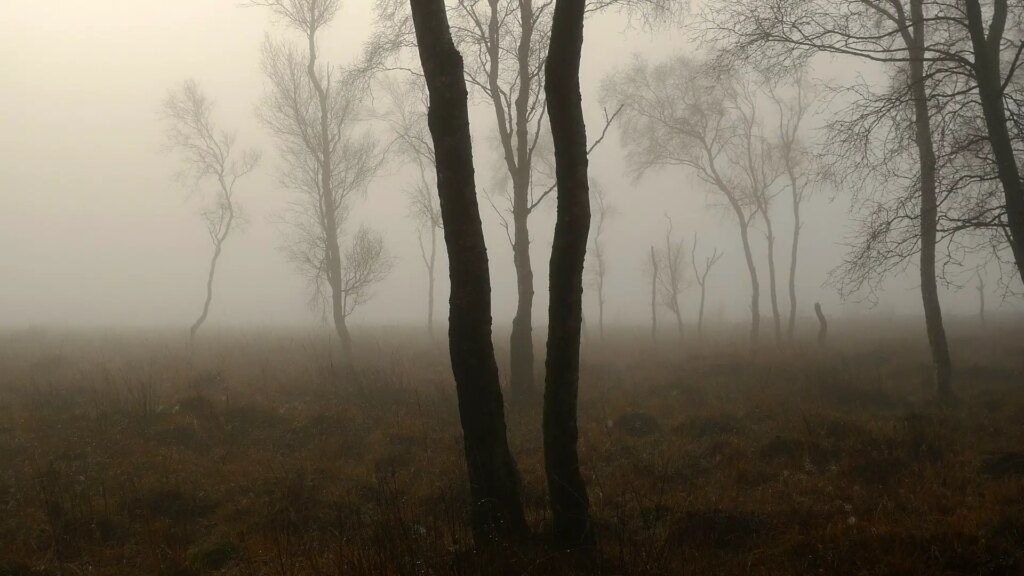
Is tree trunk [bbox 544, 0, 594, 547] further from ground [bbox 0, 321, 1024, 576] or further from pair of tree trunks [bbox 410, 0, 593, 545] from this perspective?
ground [bbox 0, 321, 1024, 576]

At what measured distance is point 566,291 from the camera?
393 cm

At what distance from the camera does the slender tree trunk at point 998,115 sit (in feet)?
23.9

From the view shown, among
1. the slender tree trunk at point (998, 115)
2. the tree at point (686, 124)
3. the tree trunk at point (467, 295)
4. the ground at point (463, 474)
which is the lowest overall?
the ground at point (463, 474)

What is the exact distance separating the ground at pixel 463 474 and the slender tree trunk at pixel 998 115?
283 centimetres

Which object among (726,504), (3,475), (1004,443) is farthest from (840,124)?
(3,475)

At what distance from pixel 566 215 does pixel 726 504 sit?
11.0 ft

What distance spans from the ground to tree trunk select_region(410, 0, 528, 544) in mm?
408

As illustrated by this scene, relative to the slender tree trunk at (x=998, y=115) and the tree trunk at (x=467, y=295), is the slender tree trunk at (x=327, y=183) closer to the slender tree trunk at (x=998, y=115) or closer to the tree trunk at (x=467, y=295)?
the tree trunk at (x=467, y=295)

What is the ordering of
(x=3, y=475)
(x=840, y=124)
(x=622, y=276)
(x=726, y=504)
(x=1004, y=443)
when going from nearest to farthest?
(x=726, y=504) → (x=3, y=475) → (x=1004, y=443) → (x=840, y=124) → (x=622, y=276)

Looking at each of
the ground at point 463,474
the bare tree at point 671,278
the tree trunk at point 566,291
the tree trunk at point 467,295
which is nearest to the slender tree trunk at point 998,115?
the ground at point 463,474

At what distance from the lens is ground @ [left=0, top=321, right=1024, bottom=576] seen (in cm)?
394

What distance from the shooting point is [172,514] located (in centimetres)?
557

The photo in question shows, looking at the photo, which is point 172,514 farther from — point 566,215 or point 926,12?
point 926,12

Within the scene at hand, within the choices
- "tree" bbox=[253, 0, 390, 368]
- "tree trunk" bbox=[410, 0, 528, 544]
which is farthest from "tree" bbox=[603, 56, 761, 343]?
"tree trunk" bbox=[410, 0, 528, 544]
